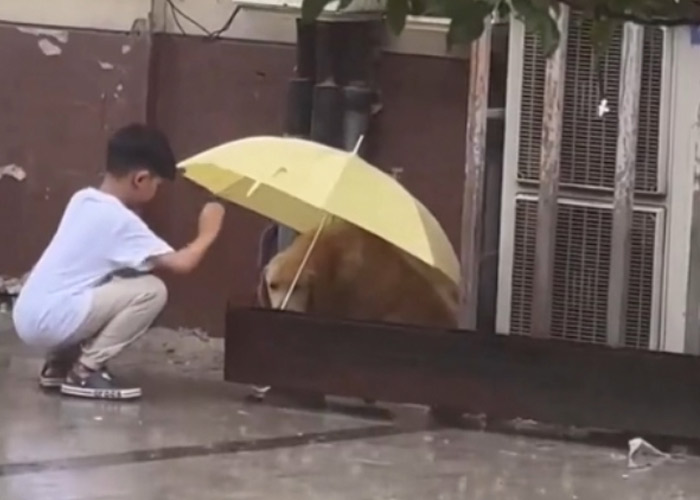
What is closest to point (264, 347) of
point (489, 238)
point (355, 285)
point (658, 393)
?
point (355, 285)

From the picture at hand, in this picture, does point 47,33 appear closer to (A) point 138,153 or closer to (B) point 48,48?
(B) point 48,48

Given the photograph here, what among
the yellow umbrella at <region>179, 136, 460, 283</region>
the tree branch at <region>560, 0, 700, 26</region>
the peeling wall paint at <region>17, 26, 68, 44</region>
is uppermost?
the peeling wall paint at <region>17, 26, 68, 44</region>

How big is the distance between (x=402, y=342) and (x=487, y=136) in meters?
0.83

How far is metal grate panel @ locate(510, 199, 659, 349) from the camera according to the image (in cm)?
616

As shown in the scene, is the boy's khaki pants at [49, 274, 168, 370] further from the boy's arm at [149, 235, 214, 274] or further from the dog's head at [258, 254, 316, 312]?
the dog's head at [258, 254, 316, 312]

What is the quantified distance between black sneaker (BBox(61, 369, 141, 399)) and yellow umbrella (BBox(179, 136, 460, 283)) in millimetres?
784

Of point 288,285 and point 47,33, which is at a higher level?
point 47,33

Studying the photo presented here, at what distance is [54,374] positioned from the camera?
6.63 metres

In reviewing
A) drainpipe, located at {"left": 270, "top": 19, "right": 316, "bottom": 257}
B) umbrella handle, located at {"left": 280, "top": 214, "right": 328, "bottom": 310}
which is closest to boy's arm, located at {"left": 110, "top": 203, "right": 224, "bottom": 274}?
umbrella handle, located at {"left": 280, "top": 214, "right": 328, "bottom": 310}

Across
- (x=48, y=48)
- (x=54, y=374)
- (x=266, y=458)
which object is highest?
(x=48, y=48)

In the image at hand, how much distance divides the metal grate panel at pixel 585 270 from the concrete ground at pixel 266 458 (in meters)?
0.48

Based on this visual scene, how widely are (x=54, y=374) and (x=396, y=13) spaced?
449 cm

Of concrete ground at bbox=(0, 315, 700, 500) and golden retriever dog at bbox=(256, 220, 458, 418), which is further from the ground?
golden retriever dog at bbox=(256, 220, 458, 418)

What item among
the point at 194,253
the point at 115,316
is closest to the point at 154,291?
the point at 115,316
